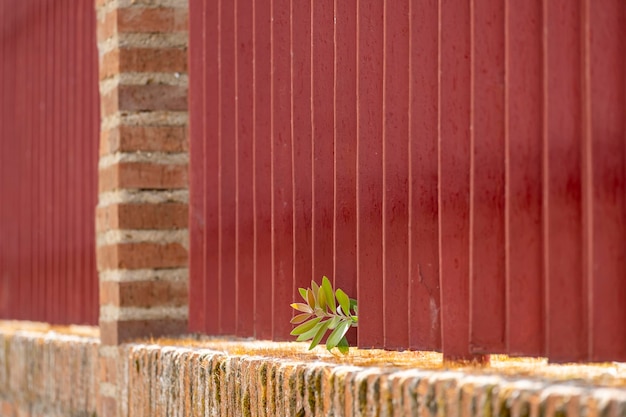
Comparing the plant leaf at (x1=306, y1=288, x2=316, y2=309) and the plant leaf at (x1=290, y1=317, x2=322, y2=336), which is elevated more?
the plant leaf at (x1=306, y1=288, x2=316, y2=309)

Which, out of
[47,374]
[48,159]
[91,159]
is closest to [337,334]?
[91,159]

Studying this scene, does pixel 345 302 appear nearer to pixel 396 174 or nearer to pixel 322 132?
pixel 396 174

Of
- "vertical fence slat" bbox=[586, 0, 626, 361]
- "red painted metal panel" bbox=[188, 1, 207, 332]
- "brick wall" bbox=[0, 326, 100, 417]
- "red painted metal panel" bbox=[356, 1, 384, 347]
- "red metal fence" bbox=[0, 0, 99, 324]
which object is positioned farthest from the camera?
"red metal fence" bbox=[0, 0, 99, 324]

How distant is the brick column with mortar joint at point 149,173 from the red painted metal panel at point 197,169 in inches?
5.5

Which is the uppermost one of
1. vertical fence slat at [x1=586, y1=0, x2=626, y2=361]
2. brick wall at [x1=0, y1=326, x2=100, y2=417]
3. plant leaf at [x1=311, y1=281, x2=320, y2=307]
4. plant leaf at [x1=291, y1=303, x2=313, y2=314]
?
vertical fence slat at [x1=586, y1=0, x2=626, y2=361]

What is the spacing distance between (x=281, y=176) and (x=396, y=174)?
74cm

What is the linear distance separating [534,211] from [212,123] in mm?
1939

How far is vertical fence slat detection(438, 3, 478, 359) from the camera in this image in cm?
284

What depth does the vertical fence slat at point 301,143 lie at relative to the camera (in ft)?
12.0

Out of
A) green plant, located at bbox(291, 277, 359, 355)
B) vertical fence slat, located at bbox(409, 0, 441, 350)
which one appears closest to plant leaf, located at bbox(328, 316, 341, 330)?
green plant, located at bbox(291, 277, 359, 355)

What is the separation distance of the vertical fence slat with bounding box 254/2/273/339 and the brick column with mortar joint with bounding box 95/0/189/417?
→ 2.67 ft

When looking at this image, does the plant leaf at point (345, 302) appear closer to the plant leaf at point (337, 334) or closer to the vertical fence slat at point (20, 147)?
the plant leaf at point (337, 334)

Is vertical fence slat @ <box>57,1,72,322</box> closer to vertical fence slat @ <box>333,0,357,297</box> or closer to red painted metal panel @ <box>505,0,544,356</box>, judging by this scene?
vertical fence slat @ <box>333,0,357,297</box>

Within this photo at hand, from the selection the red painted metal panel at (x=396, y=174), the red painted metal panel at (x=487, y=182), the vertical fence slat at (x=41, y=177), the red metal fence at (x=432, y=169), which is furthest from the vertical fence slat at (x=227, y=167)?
the vertical fence slat at (x=41, y=177)
